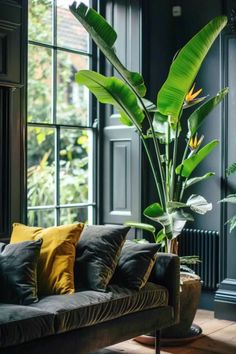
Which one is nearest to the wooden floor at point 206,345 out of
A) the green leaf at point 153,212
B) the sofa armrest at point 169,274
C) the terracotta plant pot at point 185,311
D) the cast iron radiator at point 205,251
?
the terracotta plant pot at point 185,311

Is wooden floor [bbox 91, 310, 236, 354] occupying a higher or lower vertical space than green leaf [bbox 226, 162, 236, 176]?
lower

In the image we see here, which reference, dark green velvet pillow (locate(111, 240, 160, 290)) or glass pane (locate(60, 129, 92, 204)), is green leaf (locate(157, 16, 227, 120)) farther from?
glass pane (locate(60, 129, 92, 204))

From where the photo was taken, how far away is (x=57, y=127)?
4.86m

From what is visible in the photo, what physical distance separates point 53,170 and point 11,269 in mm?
1685

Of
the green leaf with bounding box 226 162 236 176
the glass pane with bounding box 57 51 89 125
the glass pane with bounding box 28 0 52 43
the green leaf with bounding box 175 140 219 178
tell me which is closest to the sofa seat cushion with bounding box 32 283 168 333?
the green leaf with bounding box 175 140 219 178

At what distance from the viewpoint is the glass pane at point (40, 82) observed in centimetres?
482

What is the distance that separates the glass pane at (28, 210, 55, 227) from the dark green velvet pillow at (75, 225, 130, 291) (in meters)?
1.09

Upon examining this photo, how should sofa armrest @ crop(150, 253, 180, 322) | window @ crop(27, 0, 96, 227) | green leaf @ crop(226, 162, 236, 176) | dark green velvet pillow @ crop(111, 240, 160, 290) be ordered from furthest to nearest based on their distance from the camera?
window @ crop(27, 0, 96, 227), green leaf @ crop(226, 162, 236, 176), sofa armrest @ crop(150, 253, 180, 322), dark green velvet pillow @ crop(111, 240, 160, 290)

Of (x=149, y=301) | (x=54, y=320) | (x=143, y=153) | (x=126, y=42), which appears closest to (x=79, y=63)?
(x=126, y=42)

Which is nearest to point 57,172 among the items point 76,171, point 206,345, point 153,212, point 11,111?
point 76,171

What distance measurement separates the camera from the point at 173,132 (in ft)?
14.9

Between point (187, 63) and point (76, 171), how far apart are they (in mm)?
1670

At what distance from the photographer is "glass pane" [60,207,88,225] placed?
498 cm

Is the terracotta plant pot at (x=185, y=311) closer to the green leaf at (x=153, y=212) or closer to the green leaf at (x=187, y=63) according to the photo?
the green leaf at (x=153, y=212)
